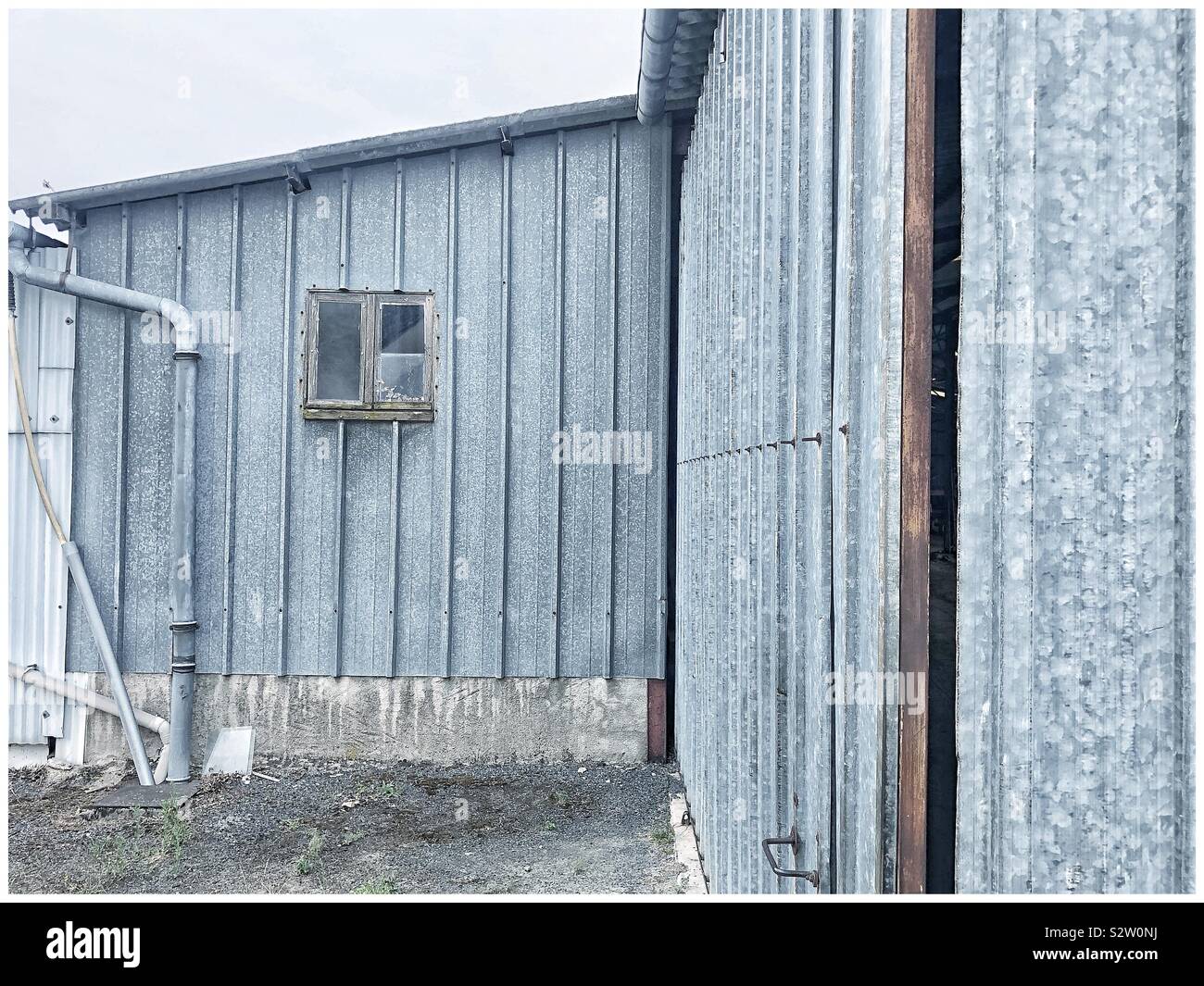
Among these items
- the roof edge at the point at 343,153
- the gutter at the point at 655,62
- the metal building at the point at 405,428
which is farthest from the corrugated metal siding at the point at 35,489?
the gutter at the point at 655,62

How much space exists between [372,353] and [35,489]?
318cm

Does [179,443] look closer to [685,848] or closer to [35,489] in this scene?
[35,489]

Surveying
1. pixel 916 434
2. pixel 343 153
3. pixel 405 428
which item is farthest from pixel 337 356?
pixel 916 434

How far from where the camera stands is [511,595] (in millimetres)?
6488

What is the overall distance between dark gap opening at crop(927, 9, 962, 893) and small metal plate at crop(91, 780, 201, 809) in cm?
601

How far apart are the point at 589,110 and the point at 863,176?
5217 mm

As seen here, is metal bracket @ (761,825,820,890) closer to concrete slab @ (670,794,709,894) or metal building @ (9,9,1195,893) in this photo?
metal building @ (9,9,1195,893)

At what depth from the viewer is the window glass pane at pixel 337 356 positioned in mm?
6453

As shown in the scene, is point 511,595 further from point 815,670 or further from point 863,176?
point 863,176

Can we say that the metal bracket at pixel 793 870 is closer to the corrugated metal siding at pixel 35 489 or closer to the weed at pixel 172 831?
the weed at pixel 172 831

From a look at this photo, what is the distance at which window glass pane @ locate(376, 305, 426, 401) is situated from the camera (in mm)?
6441

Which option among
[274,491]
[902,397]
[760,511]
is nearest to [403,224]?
[274,491]

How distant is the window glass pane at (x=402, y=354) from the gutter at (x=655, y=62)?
2457 millimetres

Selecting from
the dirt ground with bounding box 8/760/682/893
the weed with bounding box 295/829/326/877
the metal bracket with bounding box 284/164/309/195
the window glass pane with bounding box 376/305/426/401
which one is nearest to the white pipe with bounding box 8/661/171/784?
the dirt ground with bounding box 8/760/682/893
